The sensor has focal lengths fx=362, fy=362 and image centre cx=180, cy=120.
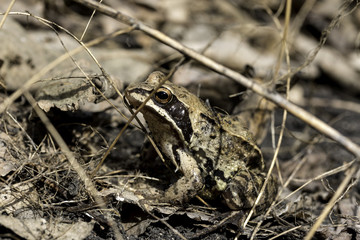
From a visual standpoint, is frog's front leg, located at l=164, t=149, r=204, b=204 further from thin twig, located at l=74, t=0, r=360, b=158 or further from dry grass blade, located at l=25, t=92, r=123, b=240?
thin twig, located at l=74, t=0, r=360, b=158

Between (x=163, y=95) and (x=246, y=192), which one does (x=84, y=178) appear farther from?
(x=246, y=192)

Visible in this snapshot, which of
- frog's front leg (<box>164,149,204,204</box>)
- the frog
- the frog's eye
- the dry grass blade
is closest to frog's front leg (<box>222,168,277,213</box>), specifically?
the frog

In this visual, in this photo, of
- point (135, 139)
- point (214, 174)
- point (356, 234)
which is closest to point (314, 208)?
point (356, 234)

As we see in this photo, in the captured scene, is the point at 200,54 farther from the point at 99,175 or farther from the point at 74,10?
the point at 74,10

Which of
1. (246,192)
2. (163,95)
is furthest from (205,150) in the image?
(163,95)

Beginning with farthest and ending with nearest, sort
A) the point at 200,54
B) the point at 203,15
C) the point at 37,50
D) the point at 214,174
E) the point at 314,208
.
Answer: the point at 203,15 < the point at 37,50 < the point at 314,208 < the point at 214,174 < the point at 200,54
